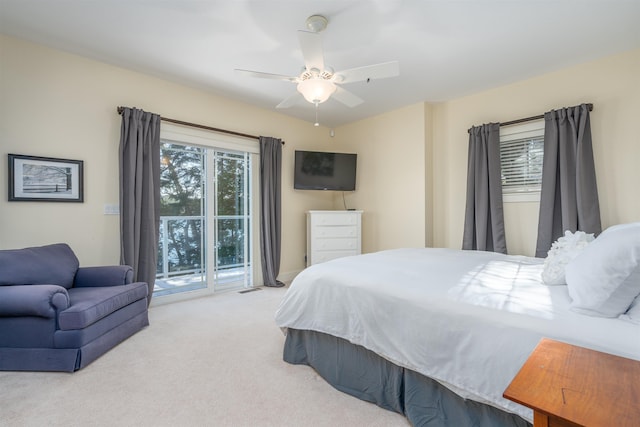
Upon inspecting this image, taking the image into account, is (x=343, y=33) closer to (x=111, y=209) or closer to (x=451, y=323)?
(x=451, y=323)

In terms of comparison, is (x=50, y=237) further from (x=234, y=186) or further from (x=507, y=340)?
(x=507, y=340)

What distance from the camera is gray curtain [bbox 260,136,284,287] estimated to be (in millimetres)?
4309

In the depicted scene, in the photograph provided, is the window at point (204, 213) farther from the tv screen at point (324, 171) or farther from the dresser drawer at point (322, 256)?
the dresser drawer at point (322, 256)

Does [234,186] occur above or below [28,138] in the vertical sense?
below

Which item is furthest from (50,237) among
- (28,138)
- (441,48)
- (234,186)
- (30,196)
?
(441,48)

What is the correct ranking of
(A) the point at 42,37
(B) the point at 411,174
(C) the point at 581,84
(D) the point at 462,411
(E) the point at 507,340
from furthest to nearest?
(B) the point at 411,174 → (C) the point at 581,84 → (A) the point at 42,37 → (D) the point at 462,411 → (E) the point at 507,340

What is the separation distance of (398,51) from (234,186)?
2719mm

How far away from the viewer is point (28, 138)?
8.94 ft

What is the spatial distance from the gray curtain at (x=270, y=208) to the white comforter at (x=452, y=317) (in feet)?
7.52

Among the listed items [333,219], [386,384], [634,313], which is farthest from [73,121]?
[634,313]

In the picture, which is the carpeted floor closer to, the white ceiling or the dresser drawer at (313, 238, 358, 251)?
the dresser drawer at (313, 238, 358, 251)

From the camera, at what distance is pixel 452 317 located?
133 cm

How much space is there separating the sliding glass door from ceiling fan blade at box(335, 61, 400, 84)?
7.62ft

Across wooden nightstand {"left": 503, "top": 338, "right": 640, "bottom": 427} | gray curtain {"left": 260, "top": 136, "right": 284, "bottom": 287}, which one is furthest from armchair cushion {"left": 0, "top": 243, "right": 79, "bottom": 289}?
wooden nightstand {"left": 503, "top": 338, "right": 640, "bottom": 427}
